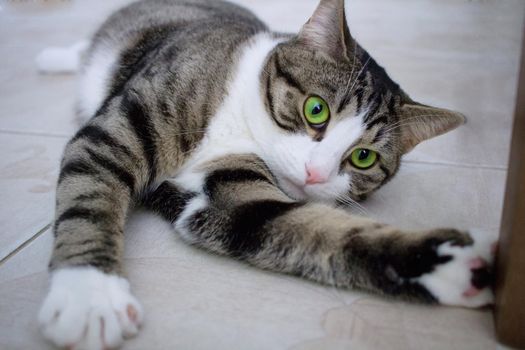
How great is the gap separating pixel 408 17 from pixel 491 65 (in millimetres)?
1113

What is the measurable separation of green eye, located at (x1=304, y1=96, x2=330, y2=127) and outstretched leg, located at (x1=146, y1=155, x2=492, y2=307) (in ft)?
0.51

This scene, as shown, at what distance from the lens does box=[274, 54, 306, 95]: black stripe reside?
1122mm

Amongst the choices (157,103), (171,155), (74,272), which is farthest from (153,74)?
(74,272)

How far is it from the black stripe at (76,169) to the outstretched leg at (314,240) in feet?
0.58

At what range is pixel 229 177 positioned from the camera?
1.07 meters

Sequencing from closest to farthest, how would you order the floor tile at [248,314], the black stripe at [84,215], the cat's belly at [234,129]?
the floor tile at [248,314]
the black stripe at [84,215]
the cat's belly at [234,129]

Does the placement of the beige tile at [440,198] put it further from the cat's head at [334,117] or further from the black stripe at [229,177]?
the black stripe at [229,177]

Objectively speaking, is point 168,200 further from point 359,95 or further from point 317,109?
point 359,95

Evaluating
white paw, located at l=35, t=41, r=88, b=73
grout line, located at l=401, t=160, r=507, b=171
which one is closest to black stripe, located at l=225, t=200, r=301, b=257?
grout line, located at l=401, t=160, r=507, b=171

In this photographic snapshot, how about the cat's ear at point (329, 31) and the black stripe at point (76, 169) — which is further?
the cat's ear at point (329, 31)

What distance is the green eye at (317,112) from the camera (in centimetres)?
107

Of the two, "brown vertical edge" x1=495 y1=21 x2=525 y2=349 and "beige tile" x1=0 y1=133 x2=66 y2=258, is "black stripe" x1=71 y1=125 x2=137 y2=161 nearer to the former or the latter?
"beige tile" x1=0 y1=133 x2=66 y2=258

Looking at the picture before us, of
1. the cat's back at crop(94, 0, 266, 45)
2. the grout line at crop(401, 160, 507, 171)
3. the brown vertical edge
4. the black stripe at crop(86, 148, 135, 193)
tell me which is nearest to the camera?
the brown vertical edge

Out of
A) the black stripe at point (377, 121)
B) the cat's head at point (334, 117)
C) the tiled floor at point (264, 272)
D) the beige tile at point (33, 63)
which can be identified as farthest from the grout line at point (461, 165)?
the beige tile at point (33, 63)
